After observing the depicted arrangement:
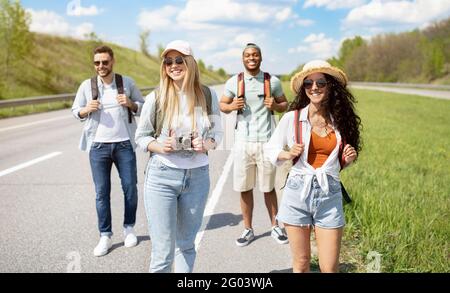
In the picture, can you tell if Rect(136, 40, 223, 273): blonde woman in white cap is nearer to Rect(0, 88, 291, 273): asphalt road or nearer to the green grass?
Rect(0, 88, 291, 273): asphalt road

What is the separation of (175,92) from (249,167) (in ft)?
6.39

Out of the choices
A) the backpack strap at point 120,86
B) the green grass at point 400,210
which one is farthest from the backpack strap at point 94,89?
the green grass at point 400,210

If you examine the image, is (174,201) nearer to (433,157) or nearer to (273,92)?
(273,92)

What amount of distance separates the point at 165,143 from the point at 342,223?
1.34m

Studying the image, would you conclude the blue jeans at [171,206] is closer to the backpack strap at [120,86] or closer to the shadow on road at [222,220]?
the backpack strap at [120,86]

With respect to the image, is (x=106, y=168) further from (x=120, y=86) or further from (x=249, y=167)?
(x=249, y=167)

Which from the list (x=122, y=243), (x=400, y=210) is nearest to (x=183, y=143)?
(x=122, y=243)

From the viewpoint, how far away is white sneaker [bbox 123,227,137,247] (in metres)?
4.43

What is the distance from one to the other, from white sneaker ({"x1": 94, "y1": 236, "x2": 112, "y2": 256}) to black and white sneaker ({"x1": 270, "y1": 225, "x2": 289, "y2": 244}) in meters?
1.77

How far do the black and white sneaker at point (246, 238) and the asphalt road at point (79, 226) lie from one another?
6 cm

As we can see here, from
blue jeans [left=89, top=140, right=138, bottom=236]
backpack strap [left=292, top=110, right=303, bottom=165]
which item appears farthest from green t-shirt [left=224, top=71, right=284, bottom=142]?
backpack strap [left=292, top=110, right=303, bottom=165]

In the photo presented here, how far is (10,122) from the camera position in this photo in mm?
15781

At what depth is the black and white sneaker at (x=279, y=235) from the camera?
4523 millimetres

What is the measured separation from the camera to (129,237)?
448 centimetres
